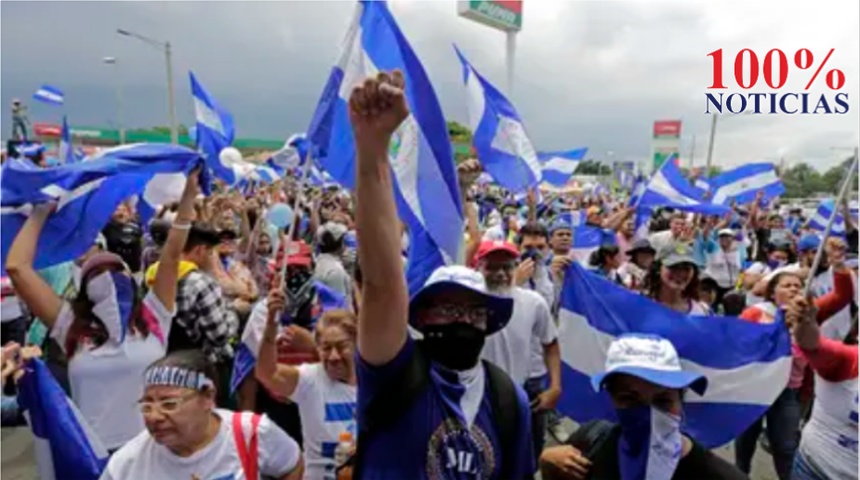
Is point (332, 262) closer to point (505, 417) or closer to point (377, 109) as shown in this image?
point (505, 417)

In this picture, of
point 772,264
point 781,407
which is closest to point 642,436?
point 781,407

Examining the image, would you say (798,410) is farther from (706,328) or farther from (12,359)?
(12,359)

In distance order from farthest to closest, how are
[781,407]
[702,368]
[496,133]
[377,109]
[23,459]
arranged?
[496,133] → [23,459] → [781,407] → [702,368] → [377,109]

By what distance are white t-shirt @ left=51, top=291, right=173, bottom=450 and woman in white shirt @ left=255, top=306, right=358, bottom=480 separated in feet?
1.73

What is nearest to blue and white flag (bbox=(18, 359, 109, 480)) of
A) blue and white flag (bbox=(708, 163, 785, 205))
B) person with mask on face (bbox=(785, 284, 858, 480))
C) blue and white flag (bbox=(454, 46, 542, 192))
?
person with mask on face (bbox=(785, 284, 858, 480))

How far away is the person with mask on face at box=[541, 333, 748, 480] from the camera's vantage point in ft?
6.89

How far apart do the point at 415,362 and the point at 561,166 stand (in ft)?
31.1

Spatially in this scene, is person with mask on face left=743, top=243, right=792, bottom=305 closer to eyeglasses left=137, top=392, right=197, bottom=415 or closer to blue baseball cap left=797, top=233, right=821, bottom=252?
blue baseball cap left=797, top=233, right=821, bottom=252

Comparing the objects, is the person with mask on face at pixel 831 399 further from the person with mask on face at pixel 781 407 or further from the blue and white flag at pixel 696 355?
the person with mask on face at pixel 781 407

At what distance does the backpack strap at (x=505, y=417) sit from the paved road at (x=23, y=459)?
3.83 metres

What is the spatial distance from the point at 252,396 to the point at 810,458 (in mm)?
2565

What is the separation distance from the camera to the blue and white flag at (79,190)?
11.0 feet

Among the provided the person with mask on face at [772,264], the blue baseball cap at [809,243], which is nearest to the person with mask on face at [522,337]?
the blue baseball cap at [809,243]

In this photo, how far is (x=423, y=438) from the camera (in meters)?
1.72
